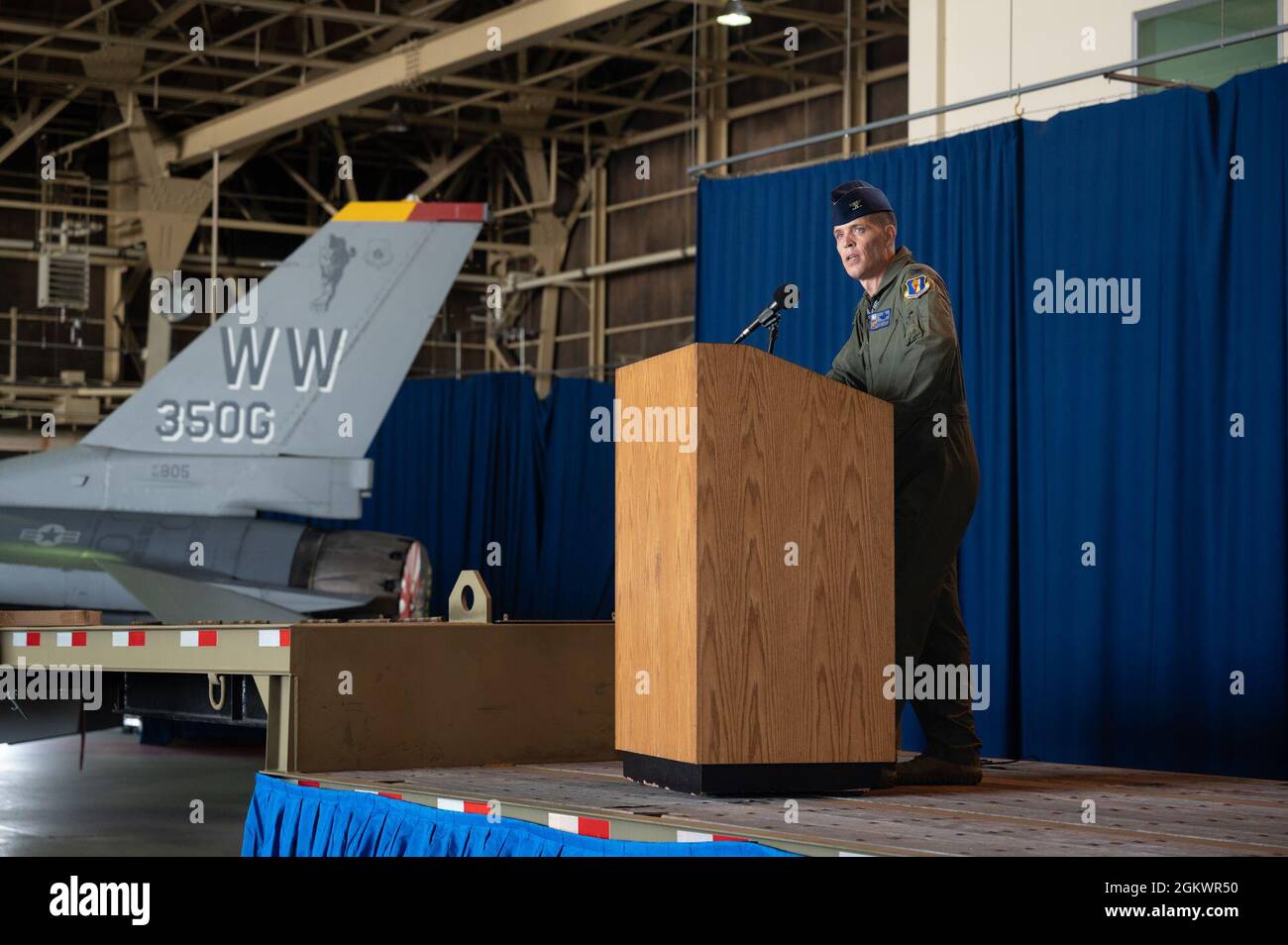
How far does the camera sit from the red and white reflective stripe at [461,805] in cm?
416

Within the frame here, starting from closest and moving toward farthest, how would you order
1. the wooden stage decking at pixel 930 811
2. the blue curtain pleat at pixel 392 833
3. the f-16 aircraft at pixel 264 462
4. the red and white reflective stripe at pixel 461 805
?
the wooden stage decking at pixel 930 811
the blue curtain pleat at pixel 392 833
the red and white reflective stripe at pixel 461 805
the f-16 aircraft at pixel 264 462

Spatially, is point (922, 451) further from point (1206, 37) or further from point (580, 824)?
point (1206, 37)

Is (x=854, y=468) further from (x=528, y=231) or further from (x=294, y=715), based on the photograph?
(x=528, y=231)

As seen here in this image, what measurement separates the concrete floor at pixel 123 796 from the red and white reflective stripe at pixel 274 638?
132 inches

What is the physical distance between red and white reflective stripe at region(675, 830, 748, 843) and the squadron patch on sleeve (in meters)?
1.80

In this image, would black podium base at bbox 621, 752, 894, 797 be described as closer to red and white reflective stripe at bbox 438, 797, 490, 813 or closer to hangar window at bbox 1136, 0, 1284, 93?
red and white reflective stripe at bbox 438, 797, 490, 813

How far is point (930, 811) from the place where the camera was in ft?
13.0

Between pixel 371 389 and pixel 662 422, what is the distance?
8.36 metres

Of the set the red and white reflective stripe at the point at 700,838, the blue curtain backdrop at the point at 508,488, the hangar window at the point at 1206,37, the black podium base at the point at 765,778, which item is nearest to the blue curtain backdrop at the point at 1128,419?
the hangar window at the point at 1206,37

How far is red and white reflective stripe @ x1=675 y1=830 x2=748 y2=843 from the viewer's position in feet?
11.1

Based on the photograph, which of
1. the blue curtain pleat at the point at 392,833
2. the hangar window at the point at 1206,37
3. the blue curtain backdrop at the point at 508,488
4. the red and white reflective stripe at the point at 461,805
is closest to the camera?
the blue curtain pleat at the point at 392,833

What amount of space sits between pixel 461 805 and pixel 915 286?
6.38ft

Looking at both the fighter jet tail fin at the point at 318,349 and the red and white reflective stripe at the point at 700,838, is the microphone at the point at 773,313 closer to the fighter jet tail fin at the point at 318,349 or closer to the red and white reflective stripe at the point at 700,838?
the red and white reflective stripe at the point at 700,838

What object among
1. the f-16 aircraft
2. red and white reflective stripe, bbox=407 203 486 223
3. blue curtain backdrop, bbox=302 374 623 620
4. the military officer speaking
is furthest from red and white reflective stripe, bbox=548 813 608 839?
blue curtain backdrop, bbox=302 374 623 620
